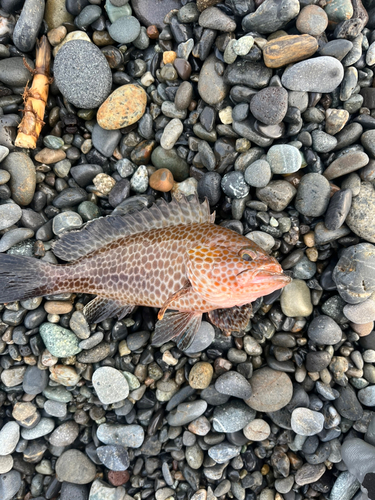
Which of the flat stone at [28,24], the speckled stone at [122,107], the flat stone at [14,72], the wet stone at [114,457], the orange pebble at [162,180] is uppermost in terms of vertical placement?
the flat stone at [28,24]

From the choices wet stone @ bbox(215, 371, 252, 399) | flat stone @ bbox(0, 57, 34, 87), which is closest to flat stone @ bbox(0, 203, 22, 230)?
flat stone @ bbox(0, 57, 34, 87)

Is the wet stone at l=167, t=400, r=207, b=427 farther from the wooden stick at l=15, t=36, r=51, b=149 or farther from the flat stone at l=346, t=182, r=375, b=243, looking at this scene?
the wooden stick at l=15, t=36, r=51, b=149

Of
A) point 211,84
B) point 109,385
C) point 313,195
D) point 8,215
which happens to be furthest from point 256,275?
point 8,215

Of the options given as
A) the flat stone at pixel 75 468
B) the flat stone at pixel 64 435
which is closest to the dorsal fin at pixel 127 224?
the flat stone at pixel 64 435

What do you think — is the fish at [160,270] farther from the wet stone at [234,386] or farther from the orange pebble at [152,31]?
the orange pebble at [152,31]

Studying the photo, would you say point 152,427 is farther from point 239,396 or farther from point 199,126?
point 199,126

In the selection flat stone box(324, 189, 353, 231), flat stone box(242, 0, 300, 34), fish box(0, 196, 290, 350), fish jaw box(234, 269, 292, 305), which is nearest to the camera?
fish jaw box(234, 269, 292, 305)
